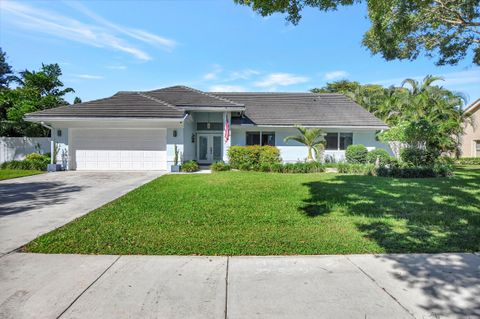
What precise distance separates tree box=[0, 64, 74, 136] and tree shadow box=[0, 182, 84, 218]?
1205cm

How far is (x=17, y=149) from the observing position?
19.4 meters

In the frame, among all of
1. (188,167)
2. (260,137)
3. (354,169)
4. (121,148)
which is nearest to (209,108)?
(188,167)

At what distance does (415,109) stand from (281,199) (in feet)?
79.9

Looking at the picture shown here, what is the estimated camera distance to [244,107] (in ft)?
59.5

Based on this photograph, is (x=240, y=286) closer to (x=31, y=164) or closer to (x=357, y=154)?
(x=357, y=154)

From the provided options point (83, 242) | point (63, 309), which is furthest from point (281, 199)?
point (63, 309)

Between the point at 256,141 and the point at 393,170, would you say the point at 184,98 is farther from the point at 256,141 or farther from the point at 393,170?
the point at 393,170

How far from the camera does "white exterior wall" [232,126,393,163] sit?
20516mm

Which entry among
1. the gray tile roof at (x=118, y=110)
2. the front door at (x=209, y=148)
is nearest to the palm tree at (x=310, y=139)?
the front door at (x=209, y=148)

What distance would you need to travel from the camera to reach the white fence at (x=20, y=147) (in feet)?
63.0

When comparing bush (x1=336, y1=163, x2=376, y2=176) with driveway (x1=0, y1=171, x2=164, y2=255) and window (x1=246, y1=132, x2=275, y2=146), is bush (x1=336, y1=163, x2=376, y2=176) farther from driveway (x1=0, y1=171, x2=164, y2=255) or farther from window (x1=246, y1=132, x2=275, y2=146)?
driveway (x1=0, y1=171, x2=164, y2=255)

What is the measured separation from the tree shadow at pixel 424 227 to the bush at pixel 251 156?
607cm

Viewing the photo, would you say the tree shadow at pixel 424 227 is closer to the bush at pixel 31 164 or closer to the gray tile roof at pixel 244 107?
the gray tile roof at pixel 244 107

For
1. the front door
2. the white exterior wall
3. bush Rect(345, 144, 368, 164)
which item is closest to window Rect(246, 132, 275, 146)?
the white exterior wall
